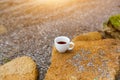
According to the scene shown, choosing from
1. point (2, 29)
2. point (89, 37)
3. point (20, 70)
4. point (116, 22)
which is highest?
point (116, 22)

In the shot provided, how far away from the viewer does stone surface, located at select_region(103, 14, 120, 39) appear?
5.46m

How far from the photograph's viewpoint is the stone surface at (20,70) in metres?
4.69

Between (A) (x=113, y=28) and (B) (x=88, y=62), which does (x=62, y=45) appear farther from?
(A) (x=113, y=28)

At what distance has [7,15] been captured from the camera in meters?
7.98

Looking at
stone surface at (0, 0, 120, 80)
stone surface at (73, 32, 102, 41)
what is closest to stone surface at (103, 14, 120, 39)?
stone surface at (73, 32, 102, 41)

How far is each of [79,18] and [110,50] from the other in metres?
3.08

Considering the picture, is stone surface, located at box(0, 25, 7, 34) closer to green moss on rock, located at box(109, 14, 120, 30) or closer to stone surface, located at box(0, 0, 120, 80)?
stone surface, located at box(0, 0, 120, 80)

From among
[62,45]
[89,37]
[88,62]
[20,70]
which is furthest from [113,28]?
[20,70]

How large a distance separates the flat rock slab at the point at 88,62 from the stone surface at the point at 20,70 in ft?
1.36

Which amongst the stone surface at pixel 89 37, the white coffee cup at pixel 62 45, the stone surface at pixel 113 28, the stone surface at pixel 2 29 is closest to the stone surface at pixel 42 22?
the stone surface at pixel 2 29

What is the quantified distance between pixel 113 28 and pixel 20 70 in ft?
7.86

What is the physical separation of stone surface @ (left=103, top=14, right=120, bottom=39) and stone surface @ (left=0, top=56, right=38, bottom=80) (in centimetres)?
197

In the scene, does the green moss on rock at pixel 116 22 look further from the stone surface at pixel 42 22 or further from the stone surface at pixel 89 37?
the stone surface at pixel 42 22

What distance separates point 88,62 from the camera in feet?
15.3
